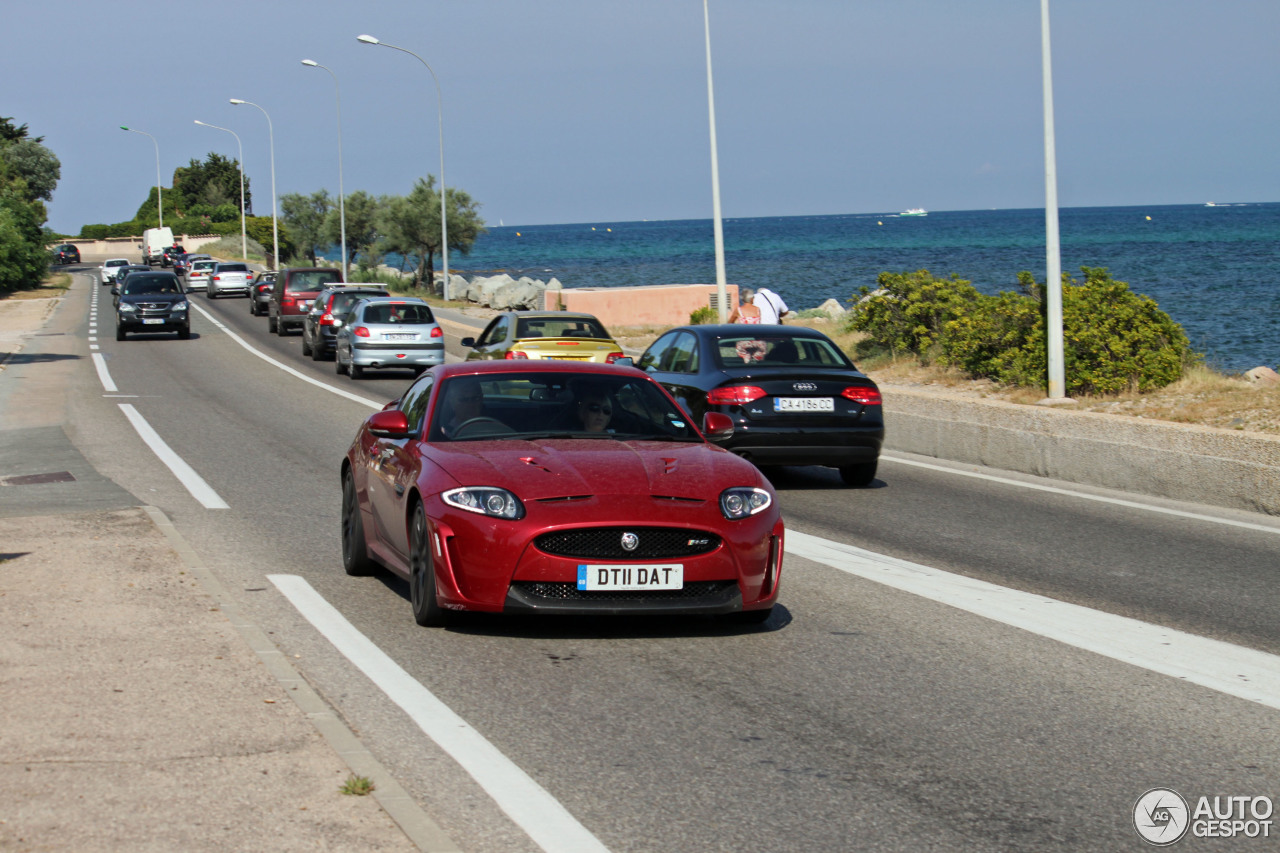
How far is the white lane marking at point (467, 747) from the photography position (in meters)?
4.40

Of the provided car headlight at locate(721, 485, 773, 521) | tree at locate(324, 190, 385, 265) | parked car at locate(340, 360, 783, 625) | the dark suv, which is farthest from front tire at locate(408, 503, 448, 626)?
tree at locate(324, 190, 385, 265)

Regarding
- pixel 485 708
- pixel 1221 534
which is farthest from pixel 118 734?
pixel 1221 534

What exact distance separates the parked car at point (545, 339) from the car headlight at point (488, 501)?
36.5 ft

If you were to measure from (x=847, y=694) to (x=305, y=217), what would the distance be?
375 feet

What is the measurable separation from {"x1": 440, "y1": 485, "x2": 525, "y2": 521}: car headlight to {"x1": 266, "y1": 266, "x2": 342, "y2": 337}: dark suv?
3551 cm

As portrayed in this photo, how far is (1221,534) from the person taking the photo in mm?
10422

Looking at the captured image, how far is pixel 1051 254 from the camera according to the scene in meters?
15.9

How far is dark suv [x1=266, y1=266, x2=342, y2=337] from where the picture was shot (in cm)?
4203

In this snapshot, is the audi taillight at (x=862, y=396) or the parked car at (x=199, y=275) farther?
the parked car at (x=199, y=275)

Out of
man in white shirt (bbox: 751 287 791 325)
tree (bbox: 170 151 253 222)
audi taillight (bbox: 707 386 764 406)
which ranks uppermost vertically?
tree (bbox: 170 151 253 222)

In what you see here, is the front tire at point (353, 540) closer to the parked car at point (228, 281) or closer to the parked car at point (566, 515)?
the parked car at point (566, 515)

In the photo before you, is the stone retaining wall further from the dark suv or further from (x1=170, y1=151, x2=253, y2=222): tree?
(x1=170, y1=151, x2=253, y2=222): tree

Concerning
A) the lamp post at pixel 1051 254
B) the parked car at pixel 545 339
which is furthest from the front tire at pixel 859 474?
the parked car at pixel 545 339

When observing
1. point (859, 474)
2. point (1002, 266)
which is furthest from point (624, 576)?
point (1002, 266)
